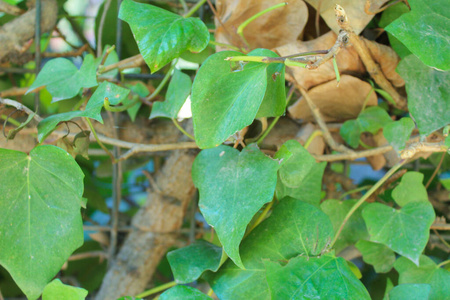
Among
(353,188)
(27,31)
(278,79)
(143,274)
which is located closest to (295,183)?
(278,79)

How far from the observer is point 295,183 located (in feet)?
1.57

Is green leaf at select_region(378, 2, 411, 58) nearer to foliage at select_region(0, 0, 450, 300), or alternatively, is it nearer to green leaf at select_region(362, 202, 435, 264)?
foliage at select_region(0, 0, 450, 300)

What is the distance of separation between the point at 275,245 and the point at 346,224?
13cm

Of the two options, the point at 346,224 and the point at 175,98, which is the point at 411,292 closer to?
the point at 346,224

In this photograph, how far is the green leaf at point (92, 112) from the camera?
42cm

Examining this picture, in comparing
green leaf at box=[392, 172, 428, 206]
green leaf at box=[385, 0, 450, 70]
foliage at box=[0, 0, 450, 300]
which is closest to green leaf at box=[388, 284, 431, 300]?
foliage at box=[0, 0, 450, 300]

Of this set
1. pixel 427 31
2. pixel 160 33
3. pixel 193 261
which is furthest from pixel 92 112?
pixel 427 31

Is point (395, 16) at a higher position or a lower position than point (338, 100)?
higher

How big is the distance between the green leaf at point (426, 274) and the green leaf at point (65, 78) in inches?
17.1

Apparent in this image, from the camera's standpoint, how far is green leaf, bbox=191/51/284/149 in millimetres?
394

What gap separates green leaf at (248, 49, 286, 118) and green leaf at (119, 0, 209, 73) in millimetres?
72

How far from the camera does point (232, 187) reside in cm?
43

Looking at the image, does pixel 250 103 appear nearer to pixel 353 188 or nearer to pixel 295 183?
pixel 295 183

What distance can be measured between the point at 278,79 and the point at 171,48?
108 mm
